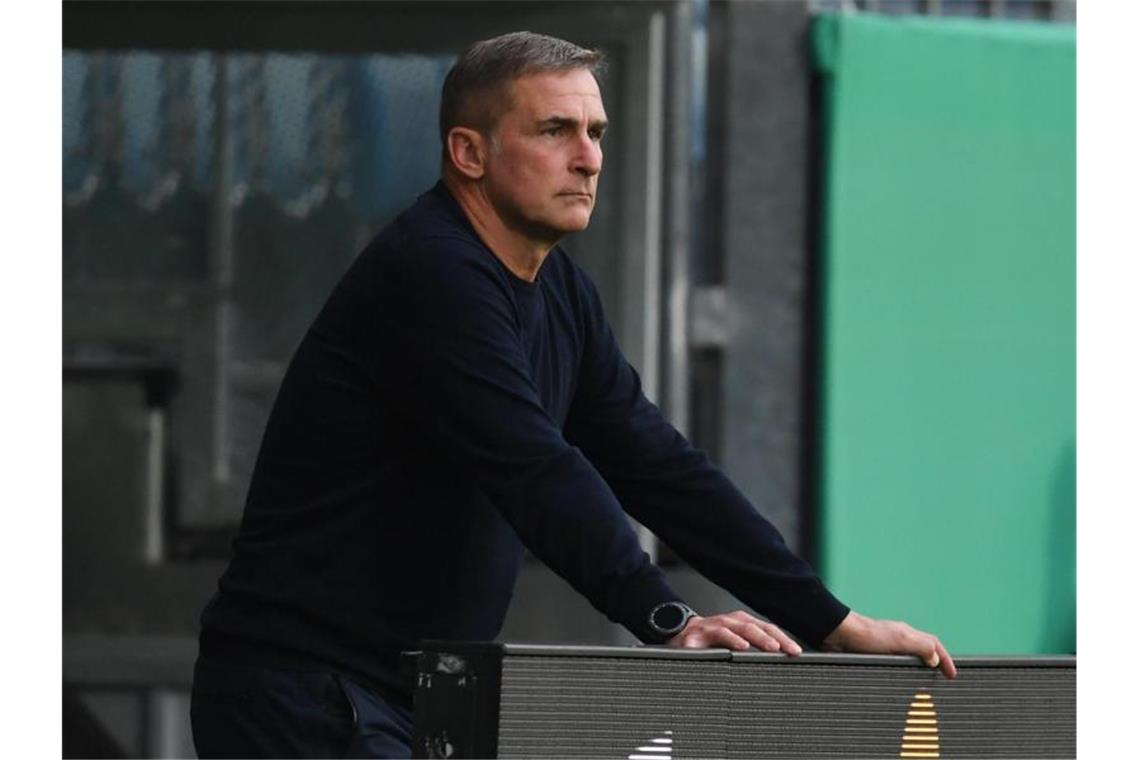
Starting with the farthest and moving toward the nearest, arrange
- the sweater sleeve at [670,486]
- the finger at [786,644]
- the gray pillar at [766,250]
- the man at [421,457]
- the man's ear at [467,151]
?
the gray pillar at [766,250], the sweater sleeve at [670,486], the man's ear at [467,151], the man at [421,457], the finger at [786,644]

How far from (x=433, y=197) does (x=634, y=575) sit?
1.91ft

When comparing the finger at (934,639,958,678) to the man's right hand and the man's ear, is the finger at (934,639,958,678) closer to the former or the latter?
the man's right hand

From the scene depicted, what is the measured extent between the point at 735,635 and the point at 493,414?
42 cm

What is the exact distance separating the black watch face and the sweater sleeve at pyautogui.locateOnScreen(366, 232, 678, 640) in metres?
0.01

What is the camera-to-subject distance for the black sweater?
2779 mm

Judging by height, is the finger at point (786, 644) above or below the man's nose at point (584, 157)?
below

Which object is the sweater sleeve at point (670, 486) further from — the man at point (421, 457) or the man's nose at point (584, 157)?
the man's nose at point (584, 157)

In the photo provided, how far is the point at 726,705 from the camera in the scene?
2.52 metres

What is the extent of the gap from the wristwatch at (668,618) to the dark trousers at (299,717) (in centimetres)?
38

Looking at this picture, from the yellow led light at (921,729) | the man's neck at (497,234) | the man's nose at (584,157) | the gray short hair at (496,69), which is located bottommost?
the yellow led light at (921,729)

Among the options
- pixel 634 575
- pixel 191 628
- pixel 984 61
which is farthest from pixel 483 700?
pixel 984 61

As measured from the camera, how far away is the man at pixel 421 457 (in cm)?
284

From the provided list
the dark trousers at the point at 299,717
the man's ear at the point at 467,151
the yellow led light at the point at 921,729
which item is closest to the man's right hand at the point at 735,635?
the yellow led light at the point at 921,729
